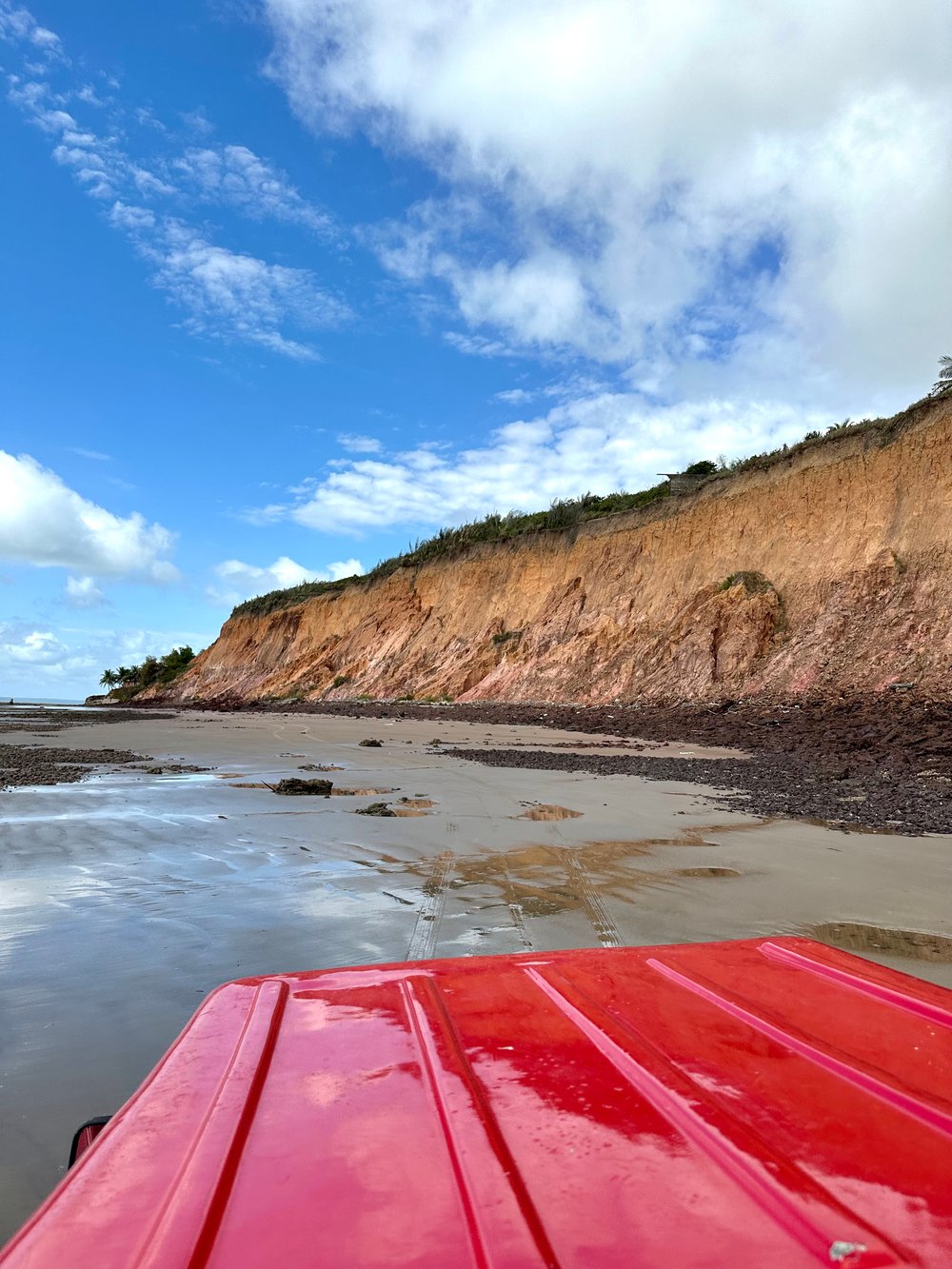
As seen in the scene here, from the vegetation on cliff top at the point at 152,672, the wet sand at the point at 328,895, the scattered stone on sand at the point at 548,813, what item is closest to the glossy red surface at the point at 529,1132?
the wet sand at the point at 328,895

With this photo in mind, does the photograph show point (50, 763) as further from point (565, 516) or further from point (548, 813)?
point (565, 516)

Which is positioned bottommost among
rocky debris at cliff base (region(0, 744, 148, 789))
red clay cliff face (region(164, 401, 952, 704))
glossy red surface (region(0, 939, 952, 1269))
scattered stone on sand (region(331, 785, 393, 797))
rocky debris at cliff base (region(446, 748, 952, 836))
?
rocky debris at cliff base (region(0, 744, 148, 789))

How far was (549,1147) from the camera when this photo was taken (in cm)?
112

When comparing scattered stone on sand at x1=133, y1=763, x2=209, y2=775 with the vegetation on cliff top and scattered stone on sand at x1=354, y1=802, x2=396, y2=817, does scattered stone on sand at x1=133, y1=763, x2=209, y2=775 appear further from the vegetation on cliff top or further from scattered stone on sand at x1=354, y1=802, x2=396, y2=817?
the vegetation on cliff top

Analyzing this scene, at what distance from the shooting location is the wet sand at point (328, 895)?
2.45 metres

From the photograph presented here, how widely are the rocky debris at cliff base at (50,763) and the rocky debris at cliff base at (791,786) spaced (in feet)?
16.4

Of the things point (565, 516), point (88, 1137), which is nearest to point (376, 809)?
point (88, 1137)

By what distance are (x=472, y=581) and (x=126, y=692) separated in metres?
37.3

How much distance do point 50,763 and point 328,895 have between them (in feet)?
26.8

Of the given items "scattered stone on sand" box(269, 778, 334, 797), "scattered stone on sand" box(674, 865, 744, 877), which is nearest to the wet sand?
"scattered stone on sand" box(674, 865, 744, 877)

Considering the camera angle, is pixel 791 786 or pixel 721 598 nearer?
pixel 791 786

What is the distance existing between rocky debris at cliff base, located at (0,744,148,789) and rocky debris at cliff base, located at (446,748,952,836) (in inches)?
196

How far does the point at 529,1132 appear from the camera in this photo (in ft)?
3.83

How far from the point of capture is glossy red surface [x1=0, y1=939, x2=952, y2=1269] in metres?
0.91
